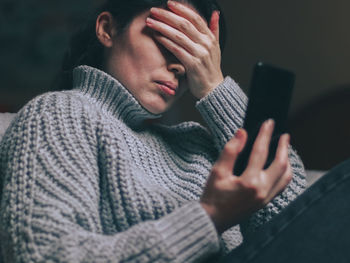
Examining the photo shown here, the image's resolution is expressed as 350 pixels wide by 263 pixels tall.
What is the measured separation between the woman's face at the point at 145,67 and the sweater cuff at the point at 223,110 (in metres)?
0.08

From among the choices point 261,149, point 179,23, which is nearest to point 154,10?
point 179,23

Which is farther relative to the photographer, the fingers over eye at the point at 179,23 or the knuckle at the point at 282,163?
the fingers over eye at the point at 179,23

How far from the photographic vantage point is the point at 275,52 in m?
1.96

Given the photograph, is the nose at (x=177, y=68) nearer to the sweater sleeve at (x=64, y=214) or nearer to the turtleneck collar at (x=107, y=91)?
the turtleneck collar at (x=107, y=91)

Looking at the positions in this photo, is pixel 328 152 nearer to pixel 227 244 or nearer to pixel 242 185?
pixel 227 244

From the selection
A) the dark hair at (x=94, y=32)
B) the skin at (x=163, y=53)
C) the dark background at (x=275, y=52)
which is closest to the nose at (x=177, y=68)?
the skin at (x=163, y=53)

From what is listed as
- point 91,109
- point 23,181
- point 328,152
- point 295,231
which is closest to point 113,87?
point 91,109

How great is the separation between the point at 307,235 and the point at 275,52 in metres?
1.55

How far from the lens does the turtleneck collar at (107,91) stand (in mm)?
760

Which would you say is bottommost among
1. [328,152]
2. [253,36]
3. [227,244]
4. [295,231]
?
[328,152]

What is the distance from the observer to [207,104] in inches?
32.5

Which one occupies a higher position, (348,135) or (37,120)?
(37,120)

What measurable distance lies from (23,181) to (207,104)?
406 millimetres

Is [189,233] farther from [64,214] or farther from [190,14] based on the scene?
[190,14]
